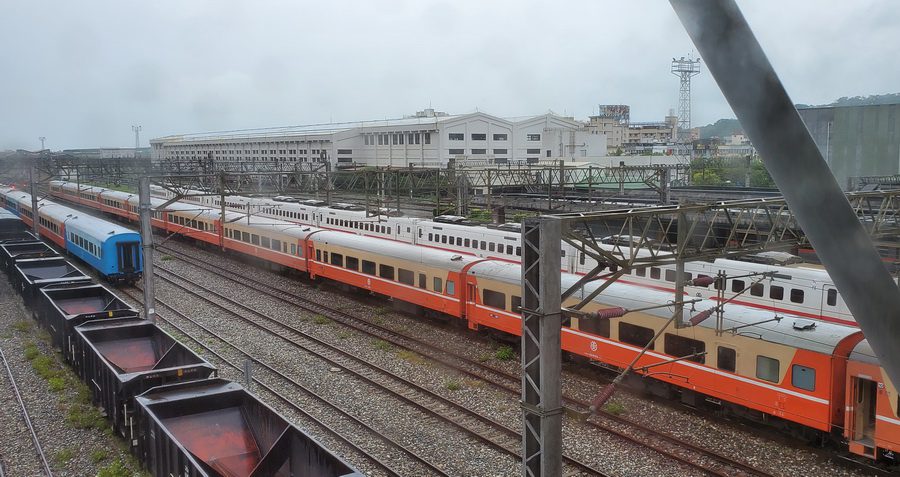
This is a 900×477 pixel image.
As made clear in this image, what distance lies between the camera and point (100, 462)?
33.3 feet

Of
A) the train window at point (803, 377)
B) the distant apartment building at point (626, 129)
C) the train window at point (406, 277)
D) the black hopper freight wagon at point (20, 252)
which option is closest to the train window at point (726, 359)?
the train window at point (803, 377)

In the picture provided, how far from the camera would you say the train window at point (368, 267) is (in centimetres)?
1965

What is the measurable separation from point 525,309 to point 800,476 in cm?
537

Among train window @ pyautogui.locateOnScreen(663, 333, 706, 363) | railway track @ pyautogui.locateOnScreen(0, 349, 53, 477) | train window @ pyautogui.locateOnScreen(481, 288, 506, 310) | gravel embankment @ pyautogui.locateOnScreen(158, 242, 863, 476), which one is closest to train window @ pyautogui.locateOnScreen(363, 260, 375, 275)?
gravel embankment @ pyautogui.locateOnScreen(158, 242, 863, 476)

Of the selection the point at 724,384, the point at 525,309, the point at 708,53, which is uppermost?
the point at 708,53

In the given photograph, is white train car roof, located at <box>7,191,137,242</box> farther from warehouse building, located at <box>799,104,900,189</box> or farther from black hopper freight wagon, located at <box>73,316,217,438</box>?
warehouse building, located at <box>799,104,900,189</box>

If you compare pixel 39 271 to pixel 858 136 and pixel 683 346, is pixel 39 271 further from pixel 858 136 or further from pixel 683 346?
pixel 858 136

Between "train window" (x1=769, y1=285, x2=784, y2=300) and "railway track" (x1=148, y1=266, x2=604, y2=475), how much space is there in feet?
22.1

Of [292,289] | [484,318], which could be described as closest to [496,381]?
[484,318]

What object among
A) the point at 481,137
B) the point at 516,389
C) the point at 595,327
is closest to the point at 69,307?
the point at 516,389

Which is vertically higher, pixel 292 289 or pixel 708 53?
pixel 708 53

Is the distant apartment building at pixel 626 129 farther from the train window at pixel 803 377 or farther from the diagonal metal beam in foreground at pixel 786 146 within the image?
the diagonal metal beam in foreground at pixel 786 146

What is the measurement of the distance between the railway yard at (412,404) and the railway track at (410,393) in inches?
1.2

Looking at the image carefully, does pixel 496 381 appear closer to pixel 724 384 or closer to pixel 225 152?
pixel 724 384
